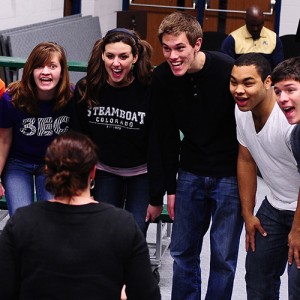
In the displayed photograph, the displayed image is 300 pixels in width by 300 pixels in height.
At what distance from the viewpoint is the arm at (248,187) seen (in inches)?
144

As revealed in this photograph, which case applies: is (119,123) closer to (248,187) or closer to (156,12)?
(248,187)

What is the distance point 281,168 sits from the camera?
11.4 ft

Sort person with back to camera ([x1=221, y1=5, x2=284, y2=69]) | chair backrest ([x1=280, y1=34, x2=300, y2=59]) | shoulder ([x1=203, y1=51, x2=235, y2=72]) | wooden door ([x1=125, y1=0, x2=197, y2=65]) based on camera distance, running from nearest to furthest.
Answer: shoulder ([x1=203, y1=51, x2=235, y2=72]) → person with back to camera ([x1=221, y1=5, x2=284, y2=69]) → chair backrest ([x1=280, y1=34, x2=300, y2=59]) → wooden door ([x1=125, y1=0, x2=197, y2=65])

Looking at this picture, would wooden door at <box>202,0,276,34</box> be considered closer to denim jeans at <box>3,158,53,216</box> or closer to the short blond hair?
denim jeans at <box>3,158,53,216</box>

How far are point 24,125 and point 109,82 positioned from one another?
1.64 feet

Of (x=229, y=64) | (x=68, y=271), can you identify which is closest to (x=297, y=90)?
(x=229, y=64)

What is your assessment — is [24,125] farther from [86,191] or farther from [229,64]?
[86,191]

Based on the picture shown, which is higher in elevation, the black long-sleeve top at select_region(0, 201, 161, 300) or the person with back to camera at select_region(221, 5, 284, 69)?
the black long-sleeve top at select_region(0, 201, 161, 300)

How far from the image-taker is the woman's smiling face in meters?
3.75

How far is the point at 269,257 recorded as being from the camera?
11.8ft

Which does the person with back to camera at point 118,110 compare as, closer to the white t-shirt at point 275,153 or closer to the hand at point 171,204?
the hand at point 171,204

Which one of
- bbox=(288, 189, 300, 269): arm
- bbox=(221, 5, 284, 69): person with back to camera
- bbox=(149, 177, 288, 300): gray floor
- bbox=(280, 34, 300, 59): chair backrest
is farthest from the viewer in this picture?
bbox=(280, 34, 300, 59): chair backrest

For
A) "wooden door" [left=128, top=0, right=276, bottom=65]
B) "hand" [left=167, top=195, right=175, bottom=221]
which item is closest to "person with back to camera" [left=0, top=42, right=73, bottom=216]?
"hand" [left=167, top=195, right=175, bottom=221]

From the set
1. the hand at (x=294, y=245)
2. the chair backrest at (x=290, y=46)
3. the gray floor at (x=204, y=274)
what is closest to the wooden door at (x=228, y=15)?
the chair backrest at (x=290, y=46)
